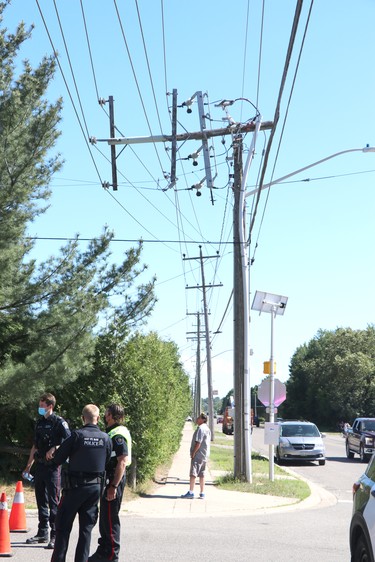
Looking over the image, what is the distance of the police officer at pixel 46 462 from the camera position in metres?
10.1

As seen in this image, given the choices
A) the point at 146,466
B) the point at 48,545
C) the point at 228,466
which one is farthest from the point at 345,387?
the point at 48,545

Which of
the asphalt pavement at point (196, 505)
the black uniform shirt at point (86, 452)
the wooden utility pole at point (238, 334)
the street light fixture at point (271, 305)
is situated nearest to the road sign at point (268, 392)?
the street light fixture at point (271, 305)

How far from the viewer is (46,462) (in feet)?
33.2

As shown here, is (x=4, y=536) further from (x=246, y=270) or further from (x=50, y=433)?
(x=246, y=270)

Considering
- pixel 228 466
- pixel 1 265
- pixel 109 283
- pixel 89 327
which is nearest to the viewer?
pixel 1 265

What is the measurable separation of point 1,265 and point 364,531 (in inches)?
339

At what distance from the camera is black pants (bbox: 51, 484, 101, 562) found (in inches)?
303

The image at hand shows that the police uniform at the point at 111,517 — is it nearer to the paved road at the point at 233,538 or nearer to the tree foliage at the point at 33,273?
the paved road at the point at 233,538

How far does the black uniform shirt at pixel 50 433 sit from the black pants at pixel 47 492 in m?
0.27

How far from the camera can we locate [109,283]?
15.3 meters

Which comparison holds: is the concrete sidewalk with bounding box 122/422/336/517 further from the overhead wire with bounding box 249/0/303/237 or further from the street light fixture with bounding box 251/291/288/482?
the overhead wire with bounding box 249/0/303/237

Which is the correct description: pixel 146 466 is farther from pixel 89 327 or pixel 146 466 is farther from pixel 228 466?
pixel 228 466

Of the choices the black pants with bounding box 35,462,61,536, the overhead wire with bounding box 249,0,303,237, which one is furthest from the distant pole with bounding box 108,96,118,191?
the black pants with bounding box 35,462,61,536

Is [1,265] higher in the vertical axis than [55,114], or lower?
lower
